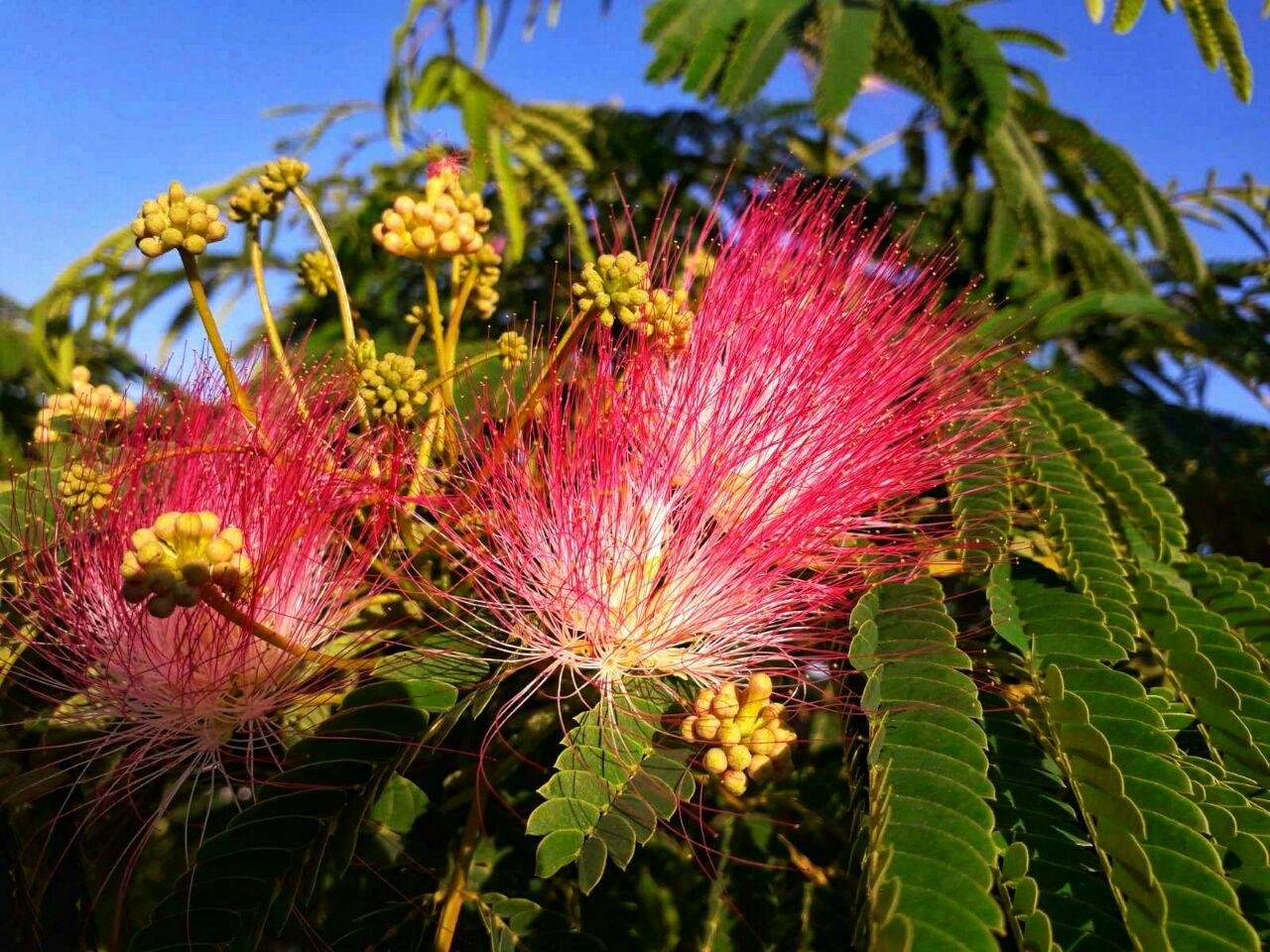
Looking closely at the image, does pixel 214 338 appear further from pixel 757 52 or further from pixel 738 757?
pixel 757 52

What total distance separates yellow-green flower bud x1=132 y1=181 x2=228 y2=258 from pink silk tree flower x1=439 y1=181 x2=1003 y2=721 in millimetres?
509

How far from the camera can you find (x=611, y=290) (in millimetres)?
1193

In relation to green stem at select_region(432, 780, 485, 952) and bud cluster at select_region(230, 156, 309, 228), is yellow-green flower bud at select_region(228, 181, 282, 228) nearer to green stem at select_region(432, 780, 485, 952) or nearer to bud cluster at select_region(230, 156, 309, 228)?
bud cluster at select_region(230, 156, 309, 228)

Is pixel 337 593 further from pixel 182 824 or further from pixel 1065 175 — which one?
pixel 1065 175

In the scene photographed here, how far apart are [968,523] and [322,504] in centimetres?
100

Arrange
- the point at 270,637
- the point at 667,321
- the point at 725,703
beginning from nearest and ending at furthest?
Result: the point at 270,637, the point at 725,703, the point at 667,321

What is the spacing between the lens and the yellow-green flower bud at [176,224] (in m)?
1.23

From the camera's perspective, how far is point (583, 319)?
3.97 ft

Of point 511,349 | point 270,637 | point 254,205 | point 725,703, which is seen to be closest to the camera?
point 270,637

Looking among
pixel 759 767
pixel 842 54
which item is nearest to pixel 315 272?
pixel 759 767

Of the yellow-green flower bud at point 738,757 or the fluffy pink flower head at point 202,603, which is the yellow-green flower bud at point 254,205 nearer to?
the fluffy pink flower head at point 202,603

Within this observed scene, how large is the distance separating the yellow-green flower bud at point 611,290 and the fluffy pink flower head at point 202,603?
422mm

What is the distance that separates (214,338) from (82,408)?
620 mm

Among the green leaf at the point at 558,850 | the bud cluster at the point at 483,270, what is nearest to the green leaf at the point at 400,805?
the green leaf at the point at 558,850
